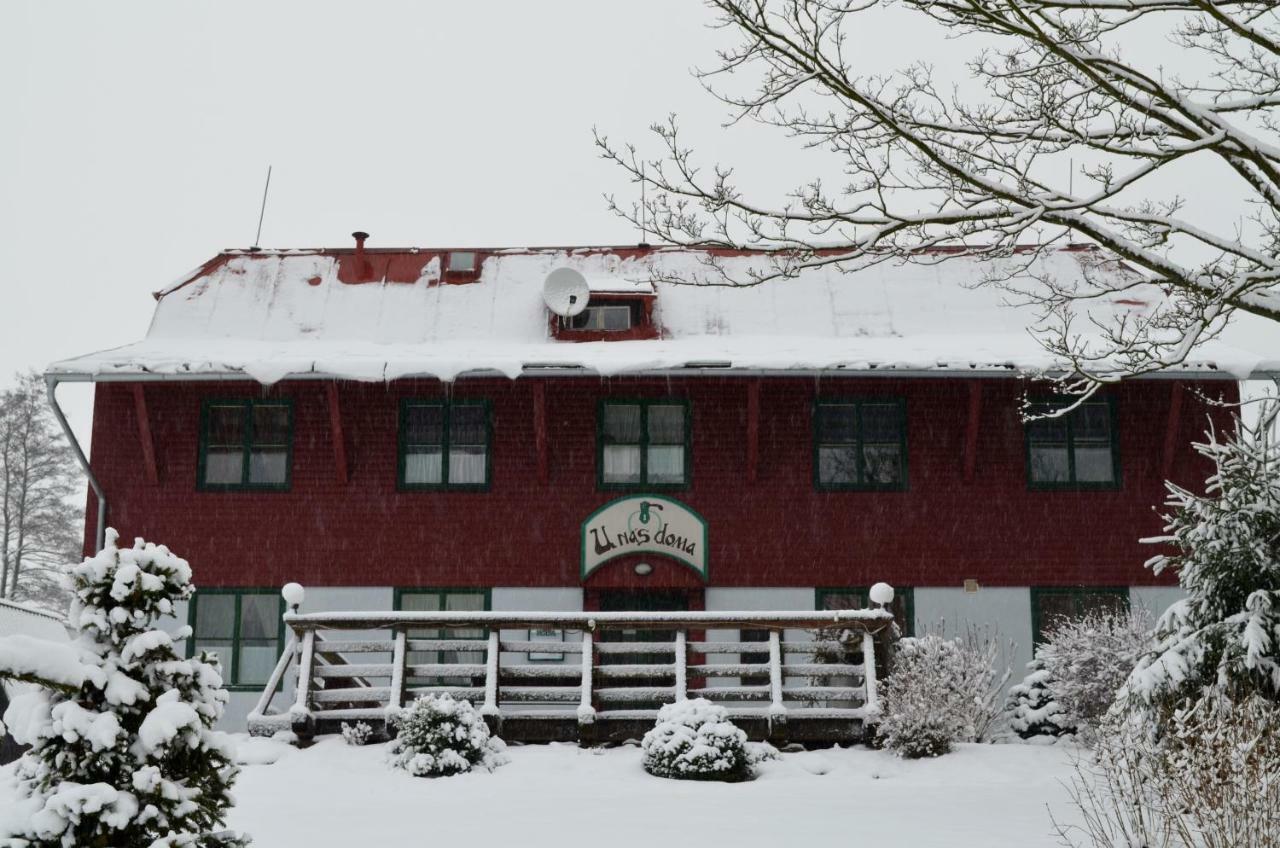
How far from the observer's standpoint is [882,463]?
18.6m

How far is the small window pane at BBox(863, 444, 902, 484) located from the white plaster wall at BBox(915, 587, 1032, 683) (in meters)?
1.62

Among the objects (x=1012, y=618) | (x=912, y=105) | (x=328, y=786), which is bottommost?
Answer: (x=328, y=786)

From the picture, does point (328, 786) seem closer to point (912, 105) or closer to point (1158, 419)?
point (912, 105)

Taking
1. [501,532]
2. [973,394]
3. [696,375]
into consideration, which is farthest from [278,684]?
[973,394]

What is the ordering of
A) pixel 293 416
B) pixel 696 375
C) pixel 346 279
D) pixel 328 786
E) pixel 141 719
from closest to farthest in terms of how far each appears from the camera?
pixel 141 719 → pixel 328 786 → pixel 696 375 → pixel 293 416 → pixel 346 279

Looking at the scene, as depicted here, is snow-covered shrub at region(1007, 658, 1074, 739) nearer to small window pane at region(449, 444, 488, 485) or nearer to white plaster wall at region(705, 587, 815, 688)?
white plaster wall at region(705, 587, 815, 688)

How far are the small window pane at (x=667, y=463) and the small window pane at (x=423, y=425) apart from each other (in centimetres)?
301

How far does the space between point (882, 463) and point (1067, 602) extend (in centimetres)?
312

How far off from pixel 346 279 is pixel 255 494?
3931 millimetres

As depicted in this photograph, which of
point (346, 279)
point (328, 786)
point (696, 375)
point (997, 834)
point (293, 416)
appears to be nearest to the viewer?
point (997, 834)

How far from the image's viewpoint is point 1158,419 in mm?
18547

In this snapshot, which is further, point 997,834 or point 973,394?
point 973,394

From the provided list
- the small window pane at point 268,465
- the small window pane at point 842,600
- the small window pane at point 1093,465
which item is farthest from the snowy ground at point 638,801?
the small window pane at point 268,465

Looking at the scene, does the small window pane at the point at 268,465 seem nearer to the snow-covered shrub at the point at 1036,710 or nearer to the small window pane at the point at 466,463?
the small window pane at the point at 466,463
